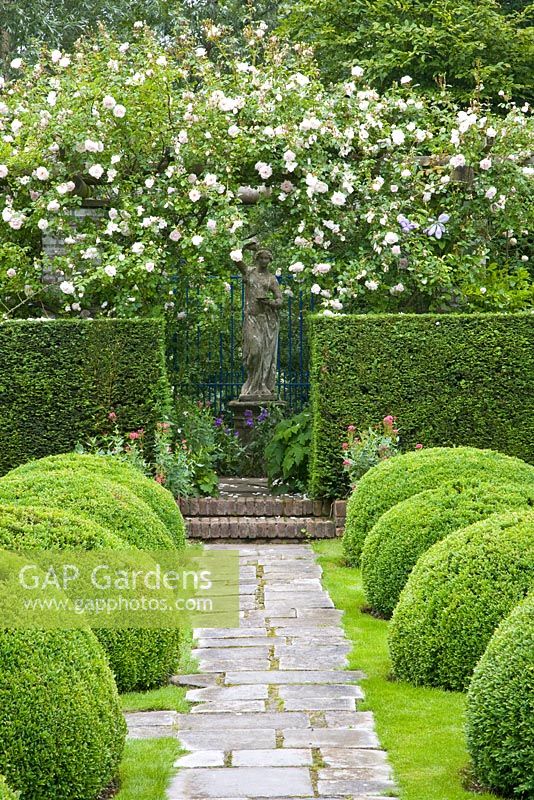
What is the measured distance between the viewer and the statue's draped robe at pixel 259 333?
13.2 metres

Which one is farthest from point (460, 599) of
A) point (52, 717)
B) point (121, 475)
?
point (121, 475)

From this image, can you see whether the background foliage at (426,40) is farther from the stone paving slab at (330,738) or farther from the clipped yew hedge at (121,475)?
the stone paving slab at (330,738)

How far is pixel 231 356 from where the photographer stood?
14.2 meters

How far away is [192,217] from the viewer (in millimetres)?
11867

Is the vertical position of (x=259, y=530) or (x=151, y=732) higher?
(x=151, y=732)

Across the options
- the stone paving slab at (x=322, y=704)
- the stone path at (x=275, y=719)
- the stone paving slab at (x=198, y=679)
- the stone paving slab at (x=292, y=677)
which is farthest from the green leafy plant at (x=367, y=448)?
the stone paving slab at (x=322, y=704)

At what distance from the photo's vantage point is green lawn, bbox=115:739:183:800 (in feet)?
12.6

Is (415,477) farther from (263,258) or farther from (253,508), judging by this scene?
(263,258)

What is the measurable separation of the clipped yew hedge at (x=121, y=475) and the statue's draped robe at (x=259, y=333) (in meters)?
5.61

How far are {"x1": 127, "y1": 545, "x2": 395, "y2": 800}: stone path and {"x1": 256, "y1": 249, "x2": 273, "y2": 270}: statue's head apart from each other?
6521 millimetres

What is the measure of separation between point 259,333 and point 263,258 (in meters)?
0.85

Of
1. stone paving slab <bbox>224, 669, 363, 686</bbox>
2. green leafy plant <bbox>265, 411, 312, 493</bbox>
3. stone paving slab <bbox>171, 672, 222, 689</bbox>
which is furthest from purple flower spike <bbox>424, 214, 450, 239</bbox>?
stone paving slab <bbox>171, 672, 222, 689</bbox>

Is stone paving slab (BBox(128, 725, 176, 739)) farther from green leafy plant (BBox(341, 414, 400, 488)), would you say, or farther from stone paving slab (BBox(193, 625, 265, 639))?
green leafy plant (BBox(341, 414, 400, 488))

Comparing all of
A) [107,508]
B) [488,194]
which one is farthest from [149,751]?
[488,194]
